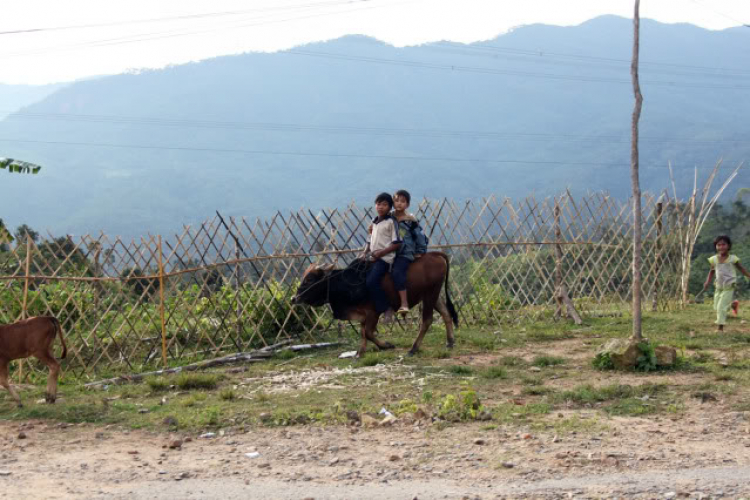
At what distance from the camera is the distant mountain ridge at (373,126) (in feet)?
331

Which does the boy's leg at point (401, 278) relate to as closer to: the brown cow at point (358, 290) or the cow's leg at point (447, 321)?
the brown cow at point (358, 290)

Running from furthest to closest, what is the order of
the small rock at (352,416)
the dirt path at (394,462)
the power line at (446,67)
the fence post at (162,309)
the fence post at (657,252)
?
the power line at (446,67), the fence post at (657,252), the fence post at (162,309), the small rock at (352,416), the dirt path at (394,462)

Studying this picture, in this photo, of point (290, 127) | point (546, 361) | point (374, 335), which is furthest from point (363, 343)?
point (290, 127)

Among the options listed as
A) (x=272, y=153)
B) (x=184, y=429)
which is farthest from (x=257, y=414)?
(x=272, y=153)

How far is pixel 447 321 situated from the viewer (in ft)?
27.5

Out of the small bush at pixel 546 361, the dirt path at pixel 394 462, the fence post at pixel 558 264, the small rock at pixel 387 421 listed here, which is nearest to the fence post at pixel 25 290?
the dirt path at pixel 394 462

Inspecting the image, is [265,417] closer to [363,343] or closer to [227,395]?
[227,395]

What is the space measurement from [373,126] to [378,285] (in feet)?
409

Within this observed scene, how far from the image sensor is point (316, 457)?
182 inches

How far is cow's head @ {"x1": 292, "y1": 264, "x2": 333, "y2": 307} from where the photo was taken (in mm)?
8016

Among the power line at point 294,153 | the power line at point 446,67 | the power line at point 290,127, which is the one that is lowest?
the power line at point 294,153

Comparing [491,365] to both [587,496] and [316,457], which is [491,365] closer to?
[316,457]

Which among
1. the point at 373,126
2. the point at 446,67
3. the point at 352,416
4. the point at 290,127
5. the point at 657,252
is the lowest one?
the point at 352,416

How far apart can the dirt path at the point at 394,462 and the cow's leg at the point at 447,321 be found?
307 cm
